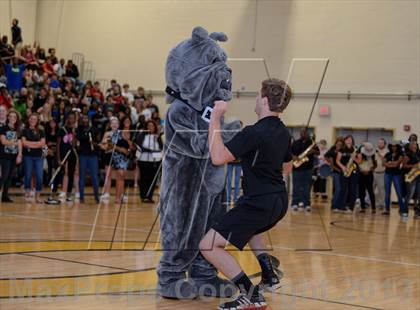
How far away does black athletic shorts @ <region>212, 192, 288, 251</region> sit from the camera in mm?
4969

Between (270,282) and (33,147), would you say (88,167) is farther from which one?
(270,282)

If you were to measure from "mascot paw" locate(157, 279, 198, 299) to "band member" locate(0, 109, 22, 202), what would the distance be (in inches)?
323

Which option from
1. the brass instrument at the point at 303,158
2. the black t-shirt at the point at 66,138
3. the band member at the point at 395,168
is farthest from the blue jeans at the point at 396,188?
the black t-shirt at the point at 66,138

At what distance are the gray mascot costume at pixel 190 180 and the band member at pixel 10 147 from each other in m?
7.78

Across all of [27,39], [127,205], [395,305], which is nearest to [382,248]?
[395,305]

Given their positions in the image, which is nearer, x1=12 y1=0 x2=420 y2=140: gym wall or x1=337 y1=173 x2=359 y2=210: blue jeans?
x1=337 y1=173 x2=359 y2=210: blue jeans

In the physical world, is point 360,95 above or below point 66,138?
above

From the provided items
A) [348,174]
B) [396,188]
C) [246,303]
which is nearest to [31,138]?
[348,174]

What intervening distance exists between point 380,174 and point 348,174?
118 centimetres

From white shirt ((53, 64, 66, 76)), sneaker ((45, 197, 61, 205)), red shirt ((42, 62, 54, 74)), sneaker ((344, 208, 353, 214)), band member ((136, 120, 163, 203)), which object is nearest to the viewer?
sneaker ((45, 197, 61, 205))

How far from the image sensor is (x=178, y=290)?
5.52 meters

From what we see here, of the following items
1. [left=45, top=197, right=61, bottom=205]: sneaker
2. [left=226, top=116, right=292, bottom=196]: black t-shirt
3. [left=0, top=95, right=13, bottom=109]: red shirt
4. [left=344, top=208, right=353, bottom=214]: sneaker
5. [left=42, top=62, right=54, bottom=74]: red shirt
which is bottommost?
[left=344, top=208, right=353, bottom=214]: sneaker

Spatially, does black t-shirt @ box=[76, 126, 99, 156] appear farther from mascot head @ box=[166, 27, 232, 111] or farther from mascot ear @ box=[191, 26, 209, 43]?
mascot ear @ box=[191, 26, 209, 43]

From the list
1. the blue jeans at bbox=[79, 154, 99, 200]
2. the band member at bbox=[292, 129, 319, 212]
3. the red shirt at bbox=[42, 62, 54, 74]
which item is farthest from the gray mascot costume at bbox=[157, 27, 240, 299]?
the red shirt at bbox=[42, 62, 54, 74]
